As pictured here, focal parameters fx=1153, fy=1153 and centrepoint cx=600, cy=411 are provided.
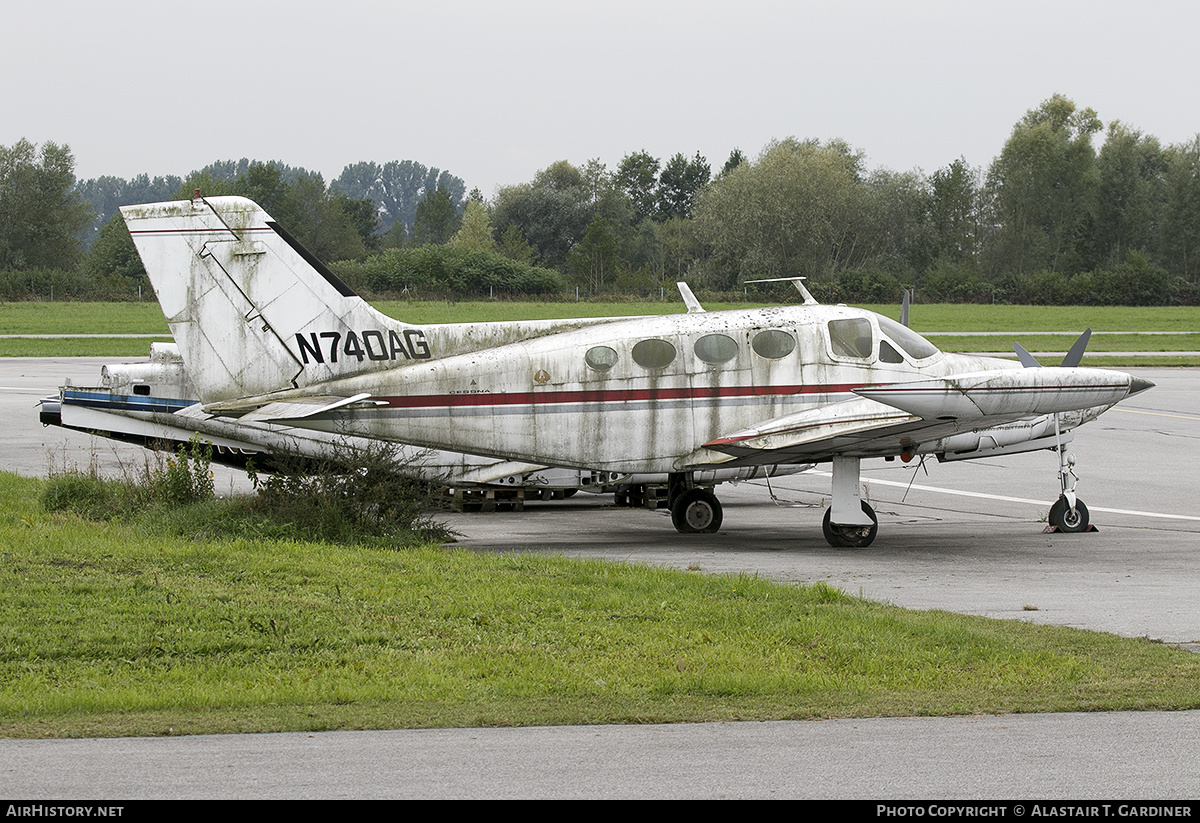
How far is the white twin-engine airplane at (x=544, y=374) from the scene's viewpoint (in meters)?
14.8

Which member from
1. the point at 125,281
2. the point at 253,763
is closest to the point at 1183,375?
the point at 253,763

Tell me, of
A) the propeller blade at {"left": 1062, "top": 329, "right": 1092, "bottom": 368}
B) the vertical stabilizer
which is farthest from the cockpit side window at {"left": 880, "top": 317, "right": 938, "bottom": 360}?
the vertical stabilizer

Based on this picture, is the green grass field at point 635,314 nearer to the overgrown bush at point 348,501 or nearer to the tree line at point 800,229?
the tree line at point 800,229

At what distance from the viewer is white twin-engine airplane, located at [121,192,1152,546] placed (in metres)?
14.8

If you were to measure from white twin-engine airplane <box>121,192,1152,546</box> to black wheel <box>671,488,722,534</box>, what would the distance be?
1.16 meters

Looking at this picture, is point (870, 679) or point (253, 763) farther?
point (870, 679)

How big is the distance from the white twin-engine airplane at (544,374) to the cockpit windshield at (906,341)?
34 mm

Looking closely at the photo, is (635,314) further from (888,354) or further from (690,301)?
(888,354)

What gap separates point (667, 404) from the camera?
15.3 meters

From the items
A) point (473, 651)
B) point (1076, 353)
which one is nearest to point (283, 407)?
point (473, 651)

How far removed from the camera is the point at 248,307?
15.0 m

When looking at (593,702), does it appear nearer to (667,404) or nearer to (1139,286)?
(667,404)

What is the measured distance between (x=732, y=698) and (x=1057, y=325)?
68.6 m

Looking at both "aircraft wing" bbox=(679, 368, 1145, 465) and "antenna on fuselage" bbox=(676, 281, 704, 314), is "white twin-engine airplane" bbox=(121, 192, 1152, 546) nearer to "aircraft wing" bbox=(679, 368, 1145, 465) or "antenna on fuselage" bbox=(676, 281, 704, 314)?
"aircraft wing" bbox=(679, 368, 1145, 465)
